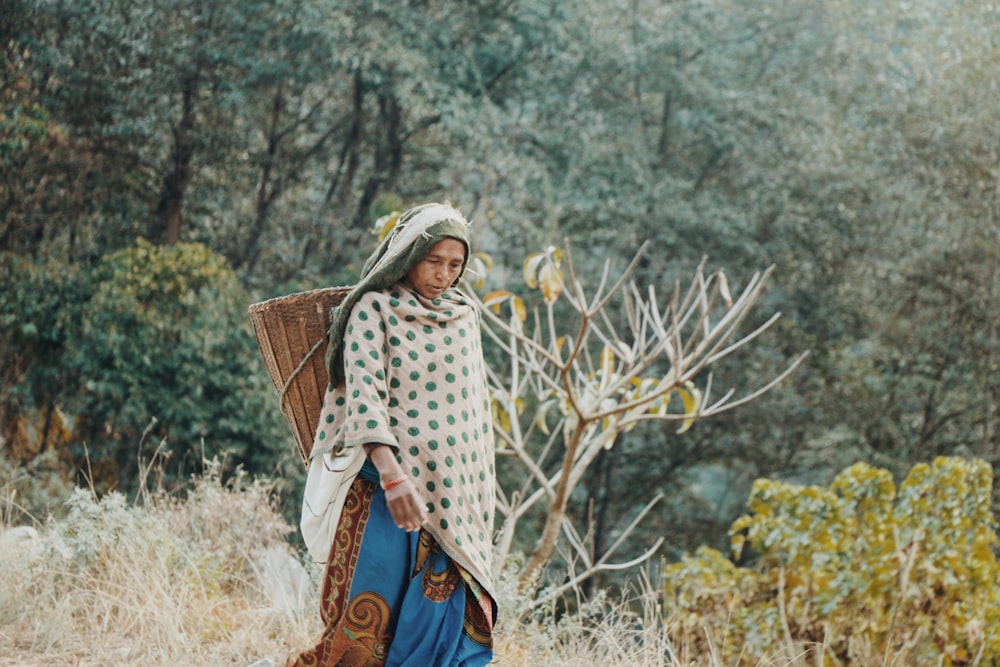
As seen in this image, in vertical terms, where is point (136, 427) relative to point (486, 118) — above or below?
below

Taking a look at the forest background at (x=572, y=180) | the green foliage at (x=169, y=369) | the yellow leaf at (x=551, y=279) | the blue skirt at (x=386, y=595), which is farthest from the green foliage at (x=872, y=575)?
the forest background at (x=572, y=180)

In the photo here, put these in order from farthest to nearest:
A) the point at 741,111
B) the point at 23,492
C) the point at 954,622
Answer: the point at 741,111 → the point at 23,492 → the point at 954,622

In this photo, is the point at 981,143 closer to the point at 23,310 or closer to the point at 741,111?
the point at 741,111

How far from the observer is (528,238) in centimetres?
1062

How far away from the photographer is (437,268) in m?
2.52

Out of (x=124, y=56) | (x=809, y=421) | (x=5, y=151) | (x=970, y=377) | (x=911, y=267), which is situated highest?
(x=124, y=56)

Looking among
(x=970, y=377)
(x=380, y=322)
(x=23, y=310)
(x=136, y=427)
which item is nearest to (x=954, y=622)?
(x=380, y=322)

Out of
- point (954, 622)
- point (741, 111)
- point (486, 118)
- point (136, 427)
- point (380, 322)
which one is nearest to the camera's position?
point (380, 322)

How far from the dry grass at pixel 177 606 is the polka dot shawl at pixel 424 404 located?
1077mm

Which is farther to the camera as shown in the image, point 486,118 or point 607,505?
point 607,505

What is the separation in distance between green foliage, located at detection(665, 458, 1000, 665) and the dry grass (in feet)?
4.59

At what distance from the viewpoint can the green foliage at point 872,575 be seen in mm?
5031

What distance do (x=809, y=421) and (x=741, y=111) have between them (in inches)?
129

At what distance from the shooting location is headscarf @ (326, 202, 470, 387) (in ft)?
8.10
